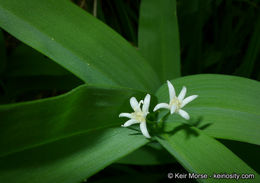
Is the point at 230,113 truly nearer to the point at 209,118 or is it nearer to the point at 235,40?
the point at 209,118

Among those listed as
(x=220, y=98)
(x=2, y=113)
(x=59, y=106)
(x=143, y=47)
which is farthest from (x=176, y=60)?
(x=2, y=113)

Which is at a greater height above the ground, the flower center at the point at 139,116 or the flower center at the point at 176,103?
the flower center at the point at 176,103

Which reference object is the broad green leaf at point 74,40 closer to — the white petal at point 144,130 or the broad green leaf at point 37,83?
the white petal at point 144,130

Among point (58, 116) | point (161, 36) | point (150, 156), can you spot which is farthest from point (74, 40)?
point (150, 156)

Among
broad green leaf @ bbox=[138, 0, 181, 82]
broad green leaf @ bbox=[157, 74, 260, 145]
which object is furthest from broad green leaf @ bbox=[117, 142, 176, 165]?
broad green leaf @ bbox=[138, 0, 181, 82]

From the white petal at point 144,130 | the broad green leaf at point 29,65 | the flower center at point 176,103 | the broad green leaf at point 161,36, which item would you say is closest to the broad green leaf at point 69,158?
the white petal at point 144,130

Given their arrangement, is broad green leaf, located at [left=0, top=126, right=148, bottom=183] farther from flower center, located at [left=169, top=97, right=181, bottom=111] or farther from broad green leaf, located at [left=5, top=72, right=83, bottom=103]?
broad green leaf, located at [left=5, top=72, right=83, bottom=103]
